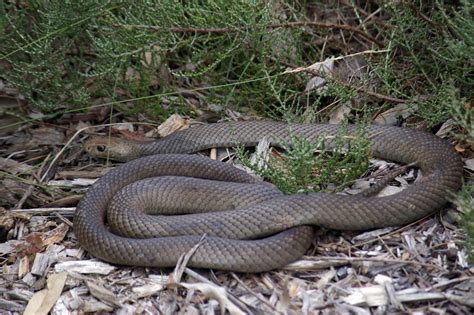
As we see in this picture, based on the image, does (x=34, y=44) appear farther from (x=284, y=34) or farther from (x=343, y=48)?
(x=343, y=48)

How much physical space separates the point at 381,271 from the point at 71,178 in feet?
8.68

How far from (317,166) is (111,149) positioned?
185 centimetres

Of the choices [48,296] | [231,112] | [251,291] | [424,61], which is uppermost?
[424,61]

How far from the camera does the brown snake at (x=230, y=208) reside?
163 inches

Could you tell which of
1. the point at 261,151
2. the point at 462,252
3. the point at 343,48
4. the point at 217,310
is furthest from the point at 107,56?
the point at 462,252

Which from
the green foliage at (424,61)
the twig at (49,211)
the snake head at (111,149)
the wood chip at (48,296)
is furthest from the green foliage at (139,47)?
the wood chip at (48,296)

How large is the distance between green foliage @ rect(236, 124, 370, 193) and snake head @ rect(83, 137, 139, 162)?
1.44 meters

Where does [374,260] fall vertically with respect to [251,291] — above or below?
above

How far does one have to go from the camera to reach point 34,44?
563cm

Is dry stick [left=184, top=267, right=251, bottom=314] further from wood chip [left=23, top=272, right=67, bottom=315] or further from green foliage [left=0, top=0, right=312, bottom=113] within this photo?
green foliage [left=0, top=0, right=312, bottom=113]

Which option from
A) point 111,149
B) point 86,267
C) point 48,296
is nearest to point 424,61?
point 111,149

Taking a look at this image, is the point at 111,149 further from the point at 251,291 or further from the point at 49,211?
the point at 251,291

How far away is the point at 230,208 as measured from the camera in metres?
Result: 4.68

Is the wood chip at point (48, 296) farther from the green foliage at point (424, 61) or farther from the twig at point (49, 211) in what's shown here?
the green foliage at point (424, 61)
